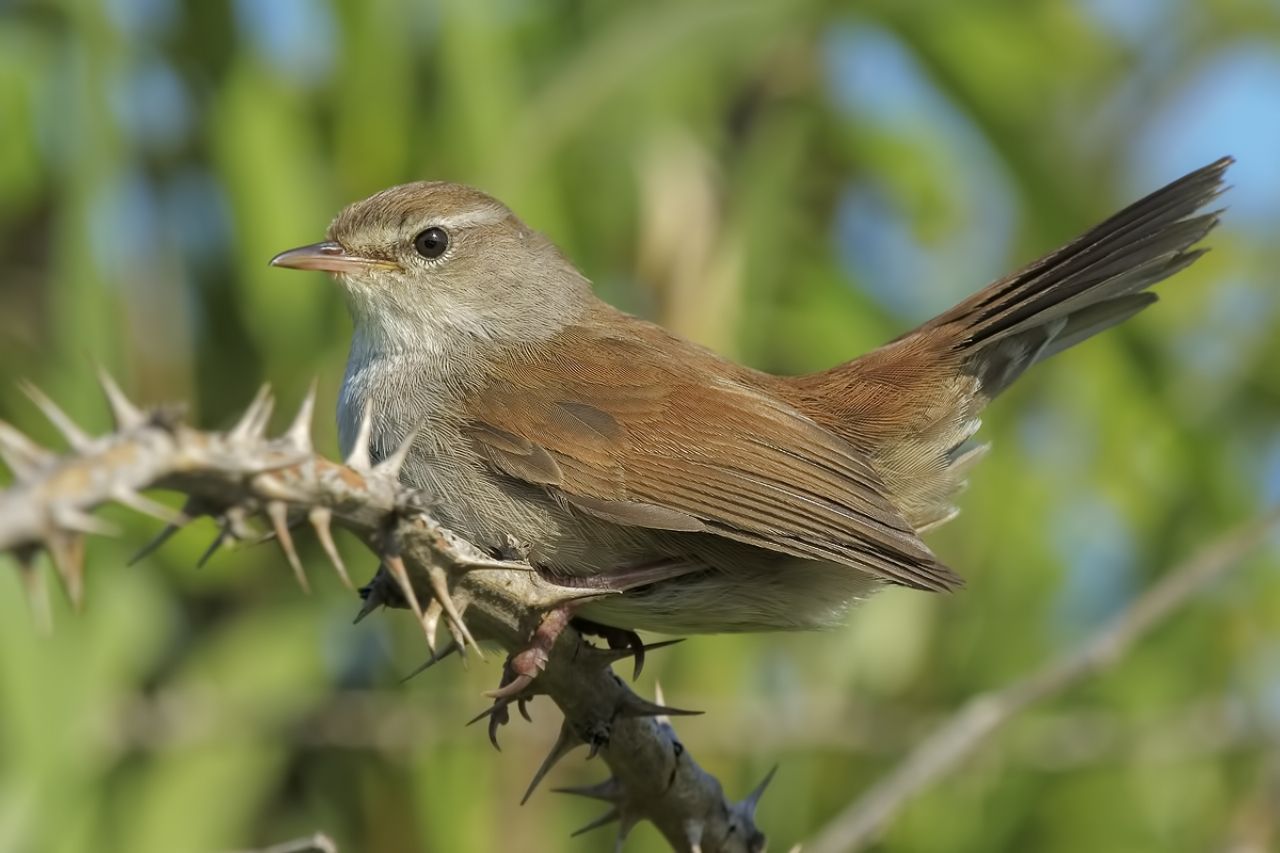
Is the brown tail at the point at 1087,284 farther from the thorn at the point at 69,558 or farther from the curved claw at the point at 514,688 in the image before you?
the thorn at the point at 69,558

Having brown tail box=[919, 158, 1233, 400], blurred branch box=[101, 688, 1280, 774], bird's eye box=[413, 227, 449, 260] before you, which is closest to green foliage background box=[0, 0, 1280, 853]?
blurred branch box=[101, 688, 1280, 774]

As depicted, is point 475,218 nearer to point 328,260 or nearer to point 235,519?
point 328,260

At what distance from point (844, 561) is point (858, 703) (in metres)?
1.95

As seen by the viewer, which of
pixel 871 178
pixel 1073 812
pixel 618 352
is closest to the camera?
pixel 618 352

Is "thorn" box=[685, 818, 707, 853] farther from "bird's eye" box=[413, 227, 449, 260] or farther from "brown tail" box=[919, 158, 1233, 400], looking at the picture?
"bird's eye" box=[413, 227, 449, 260]

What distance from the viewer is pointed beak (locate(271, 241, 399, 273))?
4008mm

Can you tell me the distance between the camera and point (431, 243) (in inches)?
169

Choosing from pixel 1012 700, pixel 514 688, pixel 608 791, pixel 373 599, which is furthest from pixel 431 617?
pixel 1012 700

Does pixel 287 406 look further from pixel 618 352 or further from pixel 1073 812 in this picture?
pixel 1073 812

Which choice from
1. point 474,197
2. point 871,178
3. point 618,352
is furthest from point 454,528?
point 871,178

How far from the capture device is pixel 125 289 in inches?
201

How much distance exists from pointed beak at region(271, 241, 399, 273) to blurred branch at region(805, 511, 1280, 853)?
72.9 inches

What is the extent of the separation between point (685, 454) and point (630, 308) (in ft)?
6.24

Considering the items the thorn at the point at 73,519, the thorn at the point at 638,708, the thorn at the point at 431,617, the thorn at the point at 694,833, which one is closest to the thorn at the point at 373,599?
the thorn at the point at 431,617
